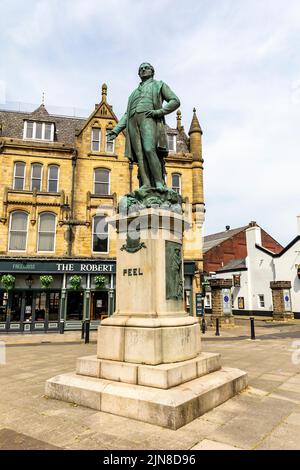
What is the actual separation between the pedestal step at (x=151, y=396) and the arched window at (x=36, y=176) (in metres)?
18.0

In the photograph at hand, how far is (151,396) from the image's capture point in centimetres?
426

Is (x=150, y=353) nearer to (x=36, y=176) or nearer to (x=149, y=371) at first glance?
Answer: (x=149, y=371)

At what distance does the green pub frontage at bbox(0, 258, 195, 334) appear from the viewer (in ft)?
64.1

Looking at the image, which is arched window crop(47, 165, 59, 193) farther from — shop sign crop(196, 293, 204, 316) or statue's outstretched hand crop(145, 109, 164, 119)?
statue's outstretched hand crop(145, 109, 164, 119)

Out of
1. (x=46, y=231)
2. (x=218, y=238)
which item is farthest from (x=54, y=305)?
(x=218, y=238)

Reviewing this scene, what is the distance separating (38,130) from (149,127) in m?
19.2

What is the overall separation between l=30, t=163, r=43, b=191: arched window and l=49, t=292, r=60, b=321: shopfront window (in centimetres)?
696

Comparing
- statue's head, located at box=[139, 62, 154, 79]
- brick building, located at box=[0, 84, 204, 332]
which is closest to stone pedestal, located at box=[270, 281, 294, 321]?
brick building, located at box=[0, 84, 204, 332]

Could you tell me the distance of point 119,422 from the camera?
13.5 feet

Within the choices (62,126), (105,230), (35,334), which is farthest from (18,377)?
(62,126)

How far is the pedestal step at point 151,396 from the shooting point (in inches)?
159

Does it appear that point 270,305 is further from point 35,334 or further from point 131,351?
point 131,351

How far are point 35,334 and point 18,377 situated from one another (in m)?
12.5

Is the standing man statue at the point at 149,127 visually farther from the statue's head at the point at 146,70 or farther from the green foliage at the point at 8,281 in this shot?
the green foliage at the point at 8,281
